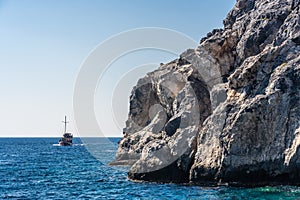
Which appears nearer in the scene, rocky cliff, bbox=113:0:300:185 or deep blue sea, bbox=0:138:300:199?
deep blue sea, bbox=0:138:300:199

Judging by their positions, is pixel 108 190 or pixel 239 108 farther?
pixel 108 190

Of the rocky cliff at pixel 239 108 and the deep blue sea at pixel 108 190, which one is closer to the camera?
the deep blue sea at pixel 108 190

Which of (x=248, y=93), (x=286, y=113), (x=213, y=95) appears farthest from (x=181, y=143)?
(x=286, y=113)

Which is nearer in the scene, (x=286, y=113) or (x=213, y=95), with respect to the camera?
(x=286, y=113)

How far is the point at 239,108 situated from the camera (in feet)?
126

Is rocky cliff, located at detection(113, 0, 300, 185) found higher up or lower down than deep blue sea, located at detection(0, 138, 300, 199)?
higher up

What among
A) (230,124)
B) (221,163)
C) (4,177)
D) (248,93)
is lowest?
(4,177)

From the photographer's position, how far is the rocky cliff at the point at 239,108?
35.8m

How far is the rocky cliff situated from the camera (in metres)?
35.8

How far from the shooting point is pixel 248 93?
3922 cm

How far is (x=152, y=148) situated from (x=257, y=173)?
13035 millimetres

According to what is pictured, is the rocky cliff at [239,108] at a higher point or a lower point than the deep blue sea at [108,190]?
higher

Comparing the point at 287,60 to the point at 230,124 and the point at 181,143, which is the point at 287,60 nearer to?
the point at 230,124

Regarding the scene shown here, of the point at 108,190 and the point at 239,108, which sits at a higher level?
the point at 239,108
